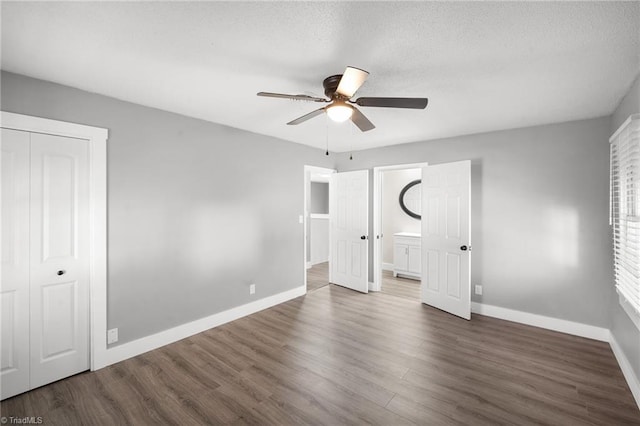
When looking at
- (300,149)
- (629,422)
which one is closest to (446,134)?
(300,149)

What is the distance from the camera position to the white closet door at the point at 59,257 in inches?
89.6

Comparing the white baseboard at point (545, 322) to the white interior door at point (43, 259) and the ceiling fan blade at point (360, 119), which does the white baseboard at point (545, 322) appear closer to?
the ceiling fan blade at point (360, 119)

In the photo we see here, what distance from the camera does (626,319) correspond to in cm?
250

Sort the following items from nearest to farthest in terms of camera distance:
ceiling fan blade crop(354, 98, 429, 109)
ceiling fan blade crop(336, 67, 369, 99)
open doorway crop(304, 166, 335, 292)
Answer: ceiling fan blade crop(336, 67, 369, 99)
ceiling fan blade crop(354, 98, 429, 109)
open doorway crop(304, 166, 335, 292)

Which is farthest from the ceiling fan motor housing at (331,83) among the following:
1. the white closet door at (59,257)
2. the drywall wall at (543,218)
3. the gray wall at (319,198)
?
the gray wall at (319,198)

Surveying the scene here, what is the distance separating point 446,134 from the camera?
12.8ft

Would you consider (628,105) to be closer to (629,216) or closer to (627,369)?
(629,216)

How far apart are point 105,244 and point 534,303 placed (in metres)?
4.75

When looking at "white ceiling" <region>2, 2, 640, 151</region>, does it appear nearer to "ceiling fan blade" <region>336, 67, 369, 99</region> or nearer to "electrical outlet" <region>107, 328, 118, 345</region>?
"ceiling fan blade" <region>336, 67, 369, 99</region>

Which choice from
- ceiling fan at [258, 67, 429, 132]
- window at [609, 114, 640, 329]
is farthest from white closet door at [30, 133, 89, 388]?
window at [609, 114, 640, 329]

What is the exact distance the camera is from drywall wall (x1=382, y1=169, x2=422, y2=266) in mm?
6129

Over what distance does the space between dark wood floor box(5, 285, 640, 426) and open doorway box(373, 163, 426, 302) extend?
165 centimetres

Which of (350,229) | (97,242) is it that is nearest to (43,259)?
(97,242)

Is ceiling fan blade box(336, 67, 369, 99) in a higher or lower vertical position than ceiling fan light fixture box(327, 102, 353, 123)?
higher
